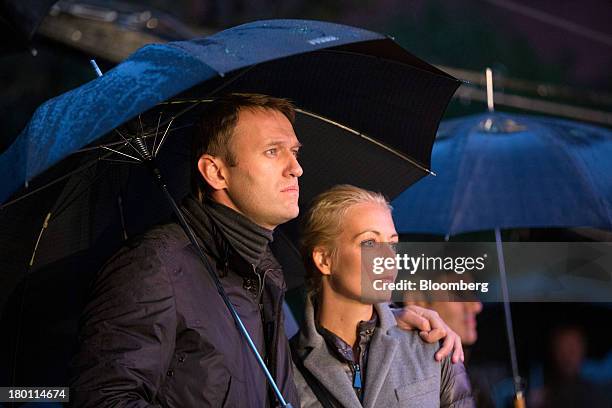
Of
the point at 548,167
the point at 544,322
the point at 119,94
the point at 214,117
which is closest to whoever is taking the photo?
the point at 119,94

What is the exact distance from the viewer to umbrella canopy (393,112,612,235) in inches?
196

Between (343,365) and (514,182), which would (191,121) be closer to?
(343,365)

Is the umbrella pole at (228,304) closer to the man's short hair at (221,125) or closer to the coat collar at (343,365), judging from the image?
the man's short hair at (221,125)

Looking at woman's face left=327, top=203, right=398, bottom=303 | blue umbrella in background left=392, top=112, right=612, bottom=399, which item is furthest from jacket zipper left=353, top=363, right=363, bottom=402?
blue umbrella in background left=392, top=112, right=612, bottom=399

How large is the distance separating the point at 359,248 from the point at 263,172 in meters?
0.50

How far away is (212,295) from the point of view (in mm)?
3033

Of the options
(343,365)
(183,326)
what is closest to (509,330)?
(343,365)

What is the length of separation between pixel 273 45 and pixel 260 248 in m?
0.65

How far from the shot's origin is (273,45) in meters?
2.87

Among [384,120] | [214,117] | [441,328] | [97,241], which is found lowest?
[441,328]

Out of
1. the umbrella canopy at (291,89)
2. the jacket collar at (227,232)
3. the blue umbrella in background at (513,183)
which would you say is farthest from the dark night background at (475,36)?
the jacket collar at (227,232)

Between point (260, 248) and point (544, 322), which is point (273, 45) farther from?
point (544, 322)

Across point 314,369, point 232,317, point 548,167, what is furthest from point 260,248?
point 548,167

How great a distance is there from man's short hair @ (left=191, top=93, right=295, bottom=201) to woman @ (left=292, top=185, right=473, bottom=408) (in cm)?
42
